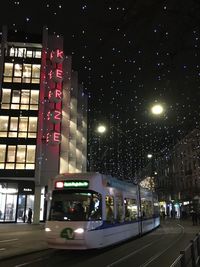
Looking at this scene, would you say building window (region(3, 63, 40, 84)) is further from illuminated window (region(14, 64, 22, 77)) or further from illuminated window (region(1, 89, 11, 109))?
illuminated window (region(1, 89, 11, 109))

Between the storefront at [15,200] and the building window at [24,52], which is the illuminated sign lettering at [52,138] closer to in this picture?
the storefront at [15,200]

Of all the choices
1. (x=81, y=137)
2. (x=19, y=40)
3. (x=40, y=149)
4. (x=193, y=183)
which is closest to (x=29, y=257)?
(x=40, y=149)

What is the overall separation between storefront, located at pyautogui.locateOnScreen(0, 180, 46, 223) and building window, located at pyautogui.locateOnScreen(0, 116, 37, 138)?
5143 millimetres

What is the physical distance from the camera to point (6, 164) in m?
35.7

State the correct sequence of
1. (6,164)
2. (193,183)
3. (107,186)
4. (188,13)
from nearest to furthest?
(188,13) < (107,186) < (6,164) < (193,183)

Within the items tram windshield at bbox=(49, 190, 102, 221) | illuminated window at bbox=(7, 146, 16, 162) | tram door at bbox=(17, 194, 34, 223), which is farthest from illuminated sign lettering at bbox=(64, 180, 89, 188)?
tram door at bbox=(17, 194, 34, 223)

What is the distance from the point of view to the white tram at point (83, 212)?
42.7 feet

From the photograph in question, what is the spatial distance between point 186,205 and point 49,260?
5623cm

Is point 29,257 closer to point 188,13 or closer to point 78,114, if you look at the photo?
point 188,13

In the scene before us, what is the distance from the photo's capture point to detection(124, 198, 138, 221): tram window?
705 inches

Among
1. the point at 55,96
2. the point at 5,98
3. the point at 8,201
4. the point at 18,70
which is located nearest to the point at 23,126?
the point at 5,98

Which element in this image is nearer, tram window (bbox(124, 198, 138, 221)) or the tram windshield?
the tram windshield

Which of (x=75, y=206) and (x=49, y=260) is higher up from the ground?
(x=75, y=206)

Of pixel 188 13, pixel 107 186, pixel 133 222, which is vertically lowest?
pixel 133 222
